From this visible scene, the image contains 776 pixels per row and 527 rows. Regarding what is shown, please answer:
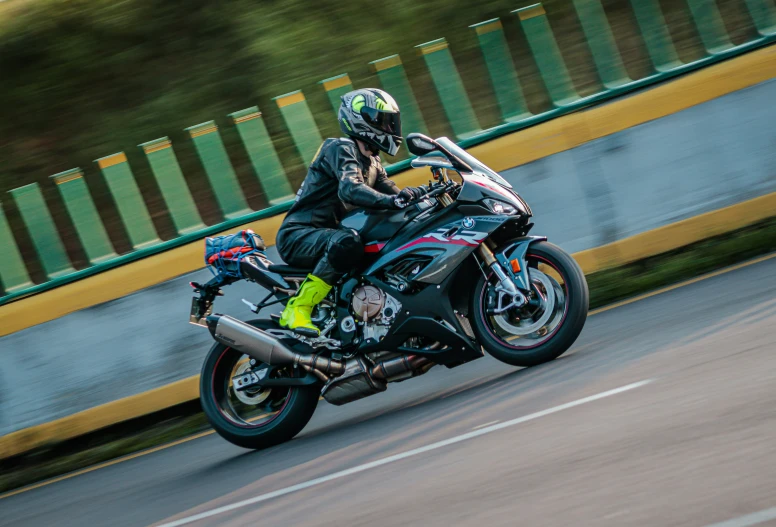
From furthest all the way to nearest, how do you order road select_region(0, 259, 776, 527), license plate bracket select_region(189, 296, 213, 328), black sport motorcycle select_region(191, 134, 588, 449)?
license plate bracket select_region(189, 296, 213, 328), black sport motorcycle select_region(191, 134, 588, 449), road select_region(0, 259, 776, 527)

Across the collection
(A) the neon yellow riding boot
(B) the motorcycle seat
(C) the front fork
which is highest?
(B) the motorcycle seat

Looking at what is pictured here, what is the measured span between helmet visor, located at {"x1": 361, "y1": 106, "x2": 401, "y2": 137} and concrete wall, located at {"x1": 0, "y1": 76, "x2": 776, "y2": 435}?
187 centimetres

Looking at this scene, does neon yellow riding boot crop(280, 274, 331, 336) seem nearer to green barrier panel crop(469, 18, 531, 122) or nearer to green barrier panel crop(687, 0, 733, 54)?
green barrier panel crop(469, 18, 531, 122)

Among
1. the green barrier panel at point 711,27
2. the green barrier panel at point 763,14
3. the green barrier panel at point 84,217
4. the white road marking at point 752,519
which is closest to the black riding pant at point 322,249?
the green barrier panel at point 84,217

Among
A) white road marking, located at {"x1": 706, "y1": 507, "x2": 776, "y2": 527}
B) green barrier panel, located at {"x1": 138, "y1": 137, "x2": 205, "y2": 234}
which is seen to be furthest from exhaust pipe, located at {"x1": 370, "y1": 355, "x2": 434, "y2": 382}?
white road marking, located at {"x1": 706, "y1": 507, "x2": 776, "y2": 527}

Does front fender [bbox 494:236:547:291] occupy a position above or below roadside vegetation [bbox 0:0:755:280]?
below

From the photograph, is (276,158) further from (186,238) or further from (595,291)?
(595,291)

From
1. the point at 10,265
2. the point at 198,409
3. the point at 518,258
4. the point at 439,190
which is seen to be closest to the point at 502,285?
the point at 518,258

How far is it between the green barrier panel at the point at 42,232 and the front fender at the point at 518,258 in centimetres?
433

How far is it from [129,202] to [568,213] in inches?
157

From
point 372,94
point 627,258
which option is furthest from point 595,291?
point 372,94

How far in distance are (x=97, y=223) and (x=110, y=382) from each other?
1.48m

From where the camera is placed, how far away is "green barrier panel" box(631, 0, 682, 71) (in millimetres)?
8508

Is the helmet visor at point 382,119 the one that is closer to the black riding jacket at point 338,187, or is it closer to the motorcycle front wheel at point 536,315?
the black riding jacket at point 338,187
